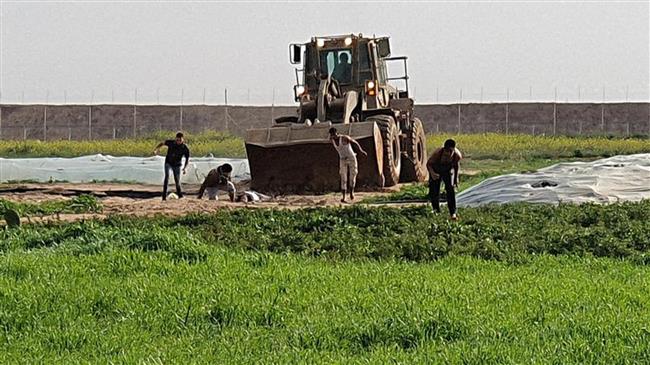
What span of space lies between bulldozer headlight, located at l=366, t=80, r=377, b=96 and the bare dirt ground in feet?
9.00

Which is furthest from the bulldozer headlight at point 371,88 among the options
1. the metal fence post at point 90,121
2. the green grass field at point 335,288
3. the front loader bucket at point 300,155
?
the metal fence post at point 90,121

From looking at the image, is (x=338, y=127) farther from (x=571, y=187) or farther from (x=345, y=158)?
(x=571, y=187)

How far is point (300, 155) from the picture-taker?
80.1 ft

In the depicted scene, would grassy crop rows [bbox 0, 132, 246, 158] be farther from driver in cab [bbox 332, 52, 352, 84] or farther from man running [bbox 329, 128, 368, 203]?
man running [bbox 329, 128, 368, 203]

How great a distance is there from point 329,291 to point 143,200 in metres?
14.7

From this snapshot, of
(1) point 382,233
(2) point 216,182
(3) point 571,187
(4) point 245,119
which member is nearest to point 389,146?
(2) point 216,182

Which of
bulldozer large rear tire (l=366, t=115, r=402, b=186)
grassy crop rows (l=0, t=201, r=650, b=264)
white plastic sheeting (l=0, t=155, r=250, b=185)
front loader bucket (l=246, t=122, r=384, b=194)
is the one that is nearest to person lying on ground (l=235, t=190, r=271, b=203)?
front loader bucket (l=246, t=122, r=384, b=194)

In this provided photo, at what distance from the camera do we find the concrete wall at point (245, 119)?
6500cm

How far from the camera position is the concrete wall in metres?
65.0

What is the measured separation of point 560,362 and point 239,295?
3.30 m

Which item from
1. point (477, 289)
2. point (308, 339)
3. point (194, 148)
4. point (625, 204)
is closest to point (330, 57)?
point (625, 204)

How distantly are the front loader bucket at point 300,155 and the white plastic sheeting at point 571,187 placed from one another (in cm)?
327

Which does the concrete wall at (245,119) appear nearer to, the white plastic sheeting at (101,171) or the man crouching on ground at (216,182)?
the white plastic sheeting at (101,171)

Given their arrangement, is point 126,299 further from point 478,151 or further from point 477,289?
point 478,151
